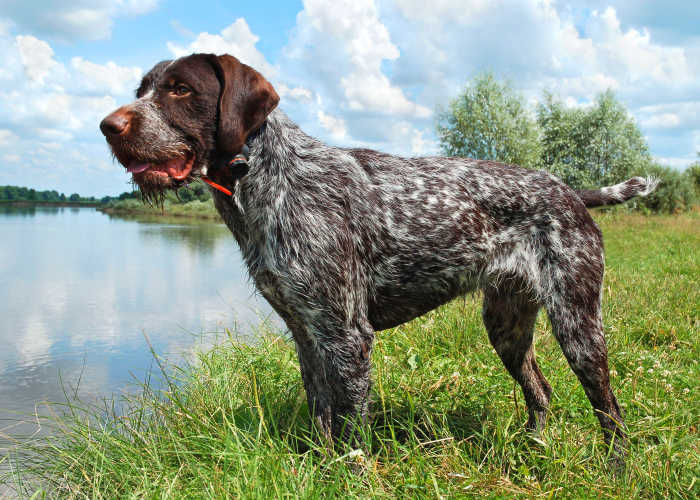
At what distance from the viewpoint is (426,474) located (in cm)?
280

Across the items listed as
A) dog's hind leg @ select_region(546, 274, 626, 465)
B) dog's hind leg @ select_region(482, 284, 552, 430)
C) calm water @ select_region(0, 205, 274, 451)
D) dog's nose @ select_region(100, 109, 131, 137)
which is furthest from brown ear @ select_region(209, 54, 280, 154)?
dog's hind leg @ select_region(546, 274, 626, 465)

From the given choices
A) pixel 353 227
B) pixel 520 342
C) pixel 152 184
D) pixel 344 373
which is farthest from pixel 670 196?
pixel 152 184

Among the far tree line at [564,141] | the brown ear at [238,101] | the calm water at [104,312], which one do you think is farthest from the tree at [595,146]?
the brown ear at [238,101]

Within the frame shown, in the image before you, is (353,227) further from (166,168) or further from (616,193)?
(616,193)

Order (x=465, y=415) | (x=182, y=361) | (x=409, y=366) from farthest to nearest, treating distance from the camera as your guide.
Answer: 1. (x=182, y=361)
2. (x=409, y=366)
3. (x=465, y=415)

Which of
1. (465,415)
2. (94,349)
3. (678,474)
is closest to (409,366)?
(465,415)

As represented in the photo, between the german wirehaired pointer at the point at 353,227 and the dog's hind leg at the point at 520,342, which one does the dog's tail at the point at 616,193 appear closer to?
the german wirehaired pointer at the point at 353,227

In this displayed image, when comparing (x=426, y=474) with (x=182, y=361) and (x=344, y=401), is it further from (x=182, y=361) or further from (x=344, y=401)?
(x=182, y=361)

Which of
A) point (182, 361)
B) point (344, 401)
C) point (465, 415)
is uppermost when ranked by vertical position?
point (344, 401)

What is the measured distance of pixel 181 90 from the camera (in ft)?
9.06

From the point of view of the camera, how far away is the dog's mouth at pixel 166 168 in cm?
275

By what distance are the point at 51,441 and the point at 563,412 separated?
12.4 feet

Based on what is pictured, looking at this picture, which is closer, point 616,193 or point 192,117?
point 192,117

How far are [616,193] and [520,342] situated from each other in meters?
1.35
